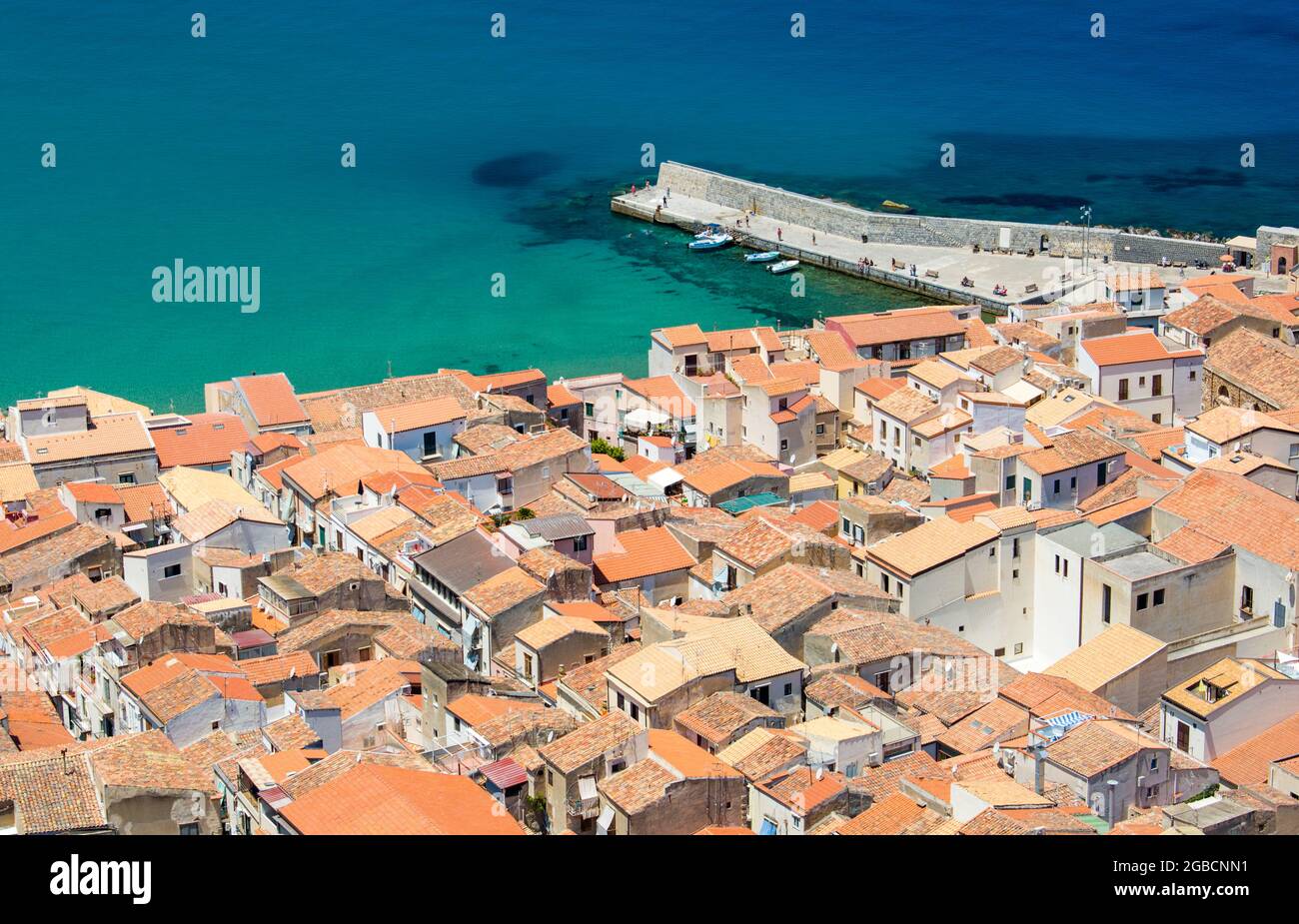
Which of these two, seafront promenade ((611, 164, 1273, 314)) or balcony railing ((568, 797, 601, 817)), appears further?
seafront promenade ((611, 164, 1273, 314))

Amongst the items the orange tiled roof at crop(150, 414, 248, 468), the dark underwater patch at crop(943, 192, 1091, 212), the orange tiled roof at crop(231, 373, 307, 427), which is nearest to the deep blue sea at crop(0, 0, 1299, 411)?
the dark underwater patch at crop(943, 192, 1091, 212)

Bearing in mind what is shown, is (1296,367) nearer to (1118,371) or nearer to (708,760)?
(1118,371)

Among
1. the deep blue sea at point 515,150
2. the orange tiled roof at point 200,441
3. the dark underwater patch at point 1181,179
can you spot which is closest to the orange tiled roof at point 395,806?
the orange tiled roof at point 200,441

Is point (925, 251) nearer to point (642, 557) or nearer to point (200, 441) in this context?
point (200, 441)

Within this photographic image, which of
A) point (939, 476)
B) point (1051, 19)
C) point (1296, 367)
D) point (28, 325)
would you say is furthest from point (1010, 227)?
point (1051, 19)

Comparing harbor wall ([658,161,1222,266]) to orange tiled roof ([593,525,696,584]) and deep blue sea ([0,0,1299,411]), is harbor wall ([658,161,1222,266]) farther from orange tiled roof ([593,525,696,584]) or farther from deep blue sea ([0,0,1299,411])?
orange tiled roof ([593,525,696,584])
